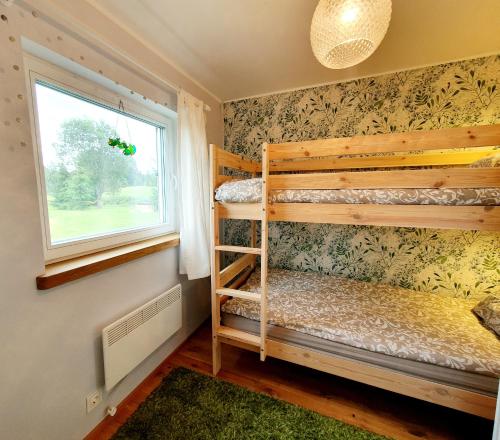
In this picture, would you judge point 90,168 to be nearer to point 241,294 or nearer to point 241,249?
point 241,249

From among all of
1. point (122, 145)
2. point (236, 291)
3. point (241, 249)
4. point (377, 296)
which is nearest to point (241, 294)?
point (236, 291)

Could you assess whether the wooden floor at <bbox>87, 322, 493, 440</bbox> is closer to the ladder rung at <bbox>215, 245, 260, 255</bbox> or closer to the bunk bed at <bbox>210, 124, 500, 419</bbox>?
Result: the bunk bed at <bbox>210, 124, 500, 419</bbox>

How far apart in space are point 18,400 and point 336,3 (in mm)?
2138

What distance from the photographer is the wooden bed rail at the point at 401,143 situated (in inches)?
47.9

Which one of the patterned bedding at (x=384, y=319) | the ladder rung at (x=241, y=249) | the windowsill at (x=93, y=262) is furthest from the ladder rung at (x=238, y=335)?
the windowsill at (x=93, y=262)

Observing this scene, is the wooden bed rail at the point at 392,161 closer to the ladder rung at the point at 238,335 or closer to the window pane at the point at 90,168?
the window pane at the point at 90,168

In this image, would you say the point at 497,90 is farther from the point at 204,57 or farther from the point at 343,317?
the point at 204,57

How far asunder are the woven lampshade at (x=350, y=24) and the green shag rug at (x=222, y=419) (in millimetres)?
2018

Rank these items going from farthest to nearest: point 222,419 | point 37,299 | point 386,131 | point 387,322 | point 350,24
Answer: point 386,131, point 387,322, point 222,419, point 37,299, point 350,24

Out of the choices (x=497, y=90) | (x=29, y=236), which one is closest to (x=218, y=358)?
(x=29, y=236)

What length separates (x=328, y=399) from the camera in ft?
5.03

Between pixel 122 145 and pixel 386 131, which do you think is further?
pixel 386 131

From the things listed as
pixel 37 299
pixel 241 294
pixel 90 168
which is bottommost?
pixel 241 294

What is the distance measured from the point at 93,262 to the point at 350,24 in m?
1.65
